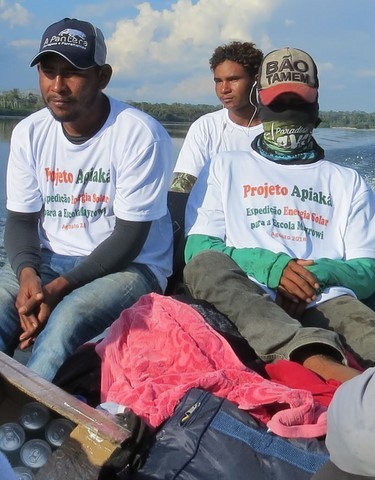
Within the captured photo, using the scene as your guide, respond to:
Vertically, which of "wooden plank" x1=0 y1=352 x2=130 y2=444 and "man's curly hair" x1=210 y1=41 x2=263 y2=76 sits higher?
"man's curly hair" x1=210 y1=41 x2=263 y2=76

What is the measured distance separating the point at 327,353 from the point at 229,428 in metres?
0.56

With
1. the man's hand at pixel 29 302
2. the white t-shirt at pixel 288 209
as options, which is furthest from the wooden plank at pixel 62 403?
the white t-shirt at pixel 288 209

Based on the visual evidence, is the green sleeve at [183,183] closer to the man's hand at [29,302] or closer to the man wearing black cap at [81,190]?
the man wearing black cap at [81,190]

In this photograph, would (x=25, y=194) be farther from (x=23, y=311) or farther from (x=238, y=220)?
(x=238, y=220)

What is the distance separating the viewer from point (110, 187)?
281 cm

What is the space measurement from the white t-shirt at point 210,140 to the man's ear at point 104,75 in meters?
1.31

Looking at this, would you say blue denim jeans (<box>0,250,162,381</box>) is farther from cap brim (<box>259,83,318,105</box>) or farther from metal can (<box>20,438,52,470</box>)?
cap brim (<box>259,83,318,105</box>)

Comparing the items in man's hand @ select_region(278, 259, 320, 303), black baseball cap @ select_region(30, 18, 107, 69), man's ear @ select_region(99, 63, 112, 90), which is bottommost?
man's hand @ select_region(278, 259, 320, 303)

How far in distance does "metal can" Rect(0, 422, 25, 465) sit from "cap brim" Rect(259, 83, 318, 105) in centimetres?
186

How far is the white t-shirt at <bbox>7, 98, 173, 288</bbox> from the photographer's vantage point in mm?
2781

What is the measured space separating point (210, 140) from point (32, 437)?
8.89 feet

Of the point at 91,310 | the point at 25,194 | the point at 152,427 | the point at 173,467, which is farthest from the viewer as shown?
the point at 25,194

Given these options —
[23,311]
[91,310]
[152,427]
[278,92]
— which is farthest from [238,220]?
[152,427]

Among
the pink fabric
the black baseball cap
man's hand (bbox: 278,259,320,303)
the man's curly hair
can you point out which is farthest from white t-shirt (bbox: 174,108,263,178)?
the pink fabric
